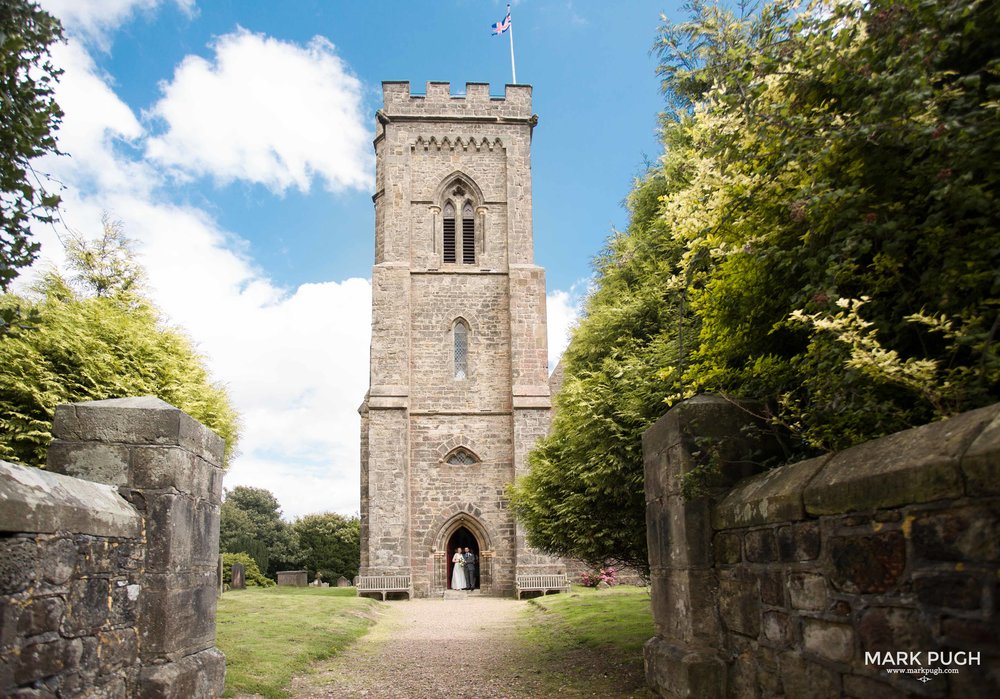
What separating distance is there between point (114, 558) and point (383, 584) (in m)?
17.7

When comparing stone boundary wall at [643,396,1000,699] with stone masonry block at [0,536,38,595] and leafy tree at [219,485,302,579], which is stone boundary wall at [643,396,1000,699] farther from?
leafy tree at [219,485,302,579]

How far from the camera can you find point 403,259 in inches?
997

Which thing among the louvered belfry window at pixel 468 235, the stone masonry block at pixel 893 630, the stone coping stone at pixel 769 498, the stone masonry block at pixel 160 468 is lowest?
the stone masonry block at pixel 893 630

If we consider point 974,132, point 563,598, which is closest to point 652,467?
point 974,132

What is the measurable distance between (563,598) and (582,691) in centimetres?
1081

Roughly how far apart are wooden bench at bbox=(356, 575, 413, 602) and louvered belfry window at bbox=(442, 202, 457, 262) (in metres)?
11.0

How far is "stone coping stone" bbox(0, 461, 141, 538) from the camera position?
3.56m

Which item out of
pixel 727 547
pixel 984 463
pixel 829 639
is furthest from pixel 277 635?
pixel 984 463

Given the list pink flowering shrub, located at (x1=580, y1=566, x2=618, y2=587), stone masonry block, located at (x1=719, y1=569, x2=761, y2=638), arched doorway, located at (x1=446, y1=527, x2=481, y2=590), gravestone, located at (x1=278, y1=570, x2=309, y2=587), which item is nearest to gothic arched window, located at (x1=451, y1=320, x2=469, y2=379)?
arched doorway, located at (x1=446, y1=527, x2=481, y2=590)

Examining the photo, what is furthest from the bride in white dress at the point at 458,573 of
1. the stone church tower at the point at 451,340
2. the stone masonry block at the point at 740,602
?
the stone masonry block at the point at 740,602

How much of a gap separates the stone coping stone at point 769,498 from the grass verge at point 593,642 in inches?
130

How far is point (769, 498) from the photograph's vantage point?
404 cm

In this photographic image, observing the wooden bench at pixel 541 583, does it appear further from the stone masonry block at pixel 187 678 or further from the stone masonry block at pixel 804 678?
the stone masonry block at pixel 804 678

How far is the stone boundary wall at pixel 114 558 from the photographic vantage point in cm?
362
